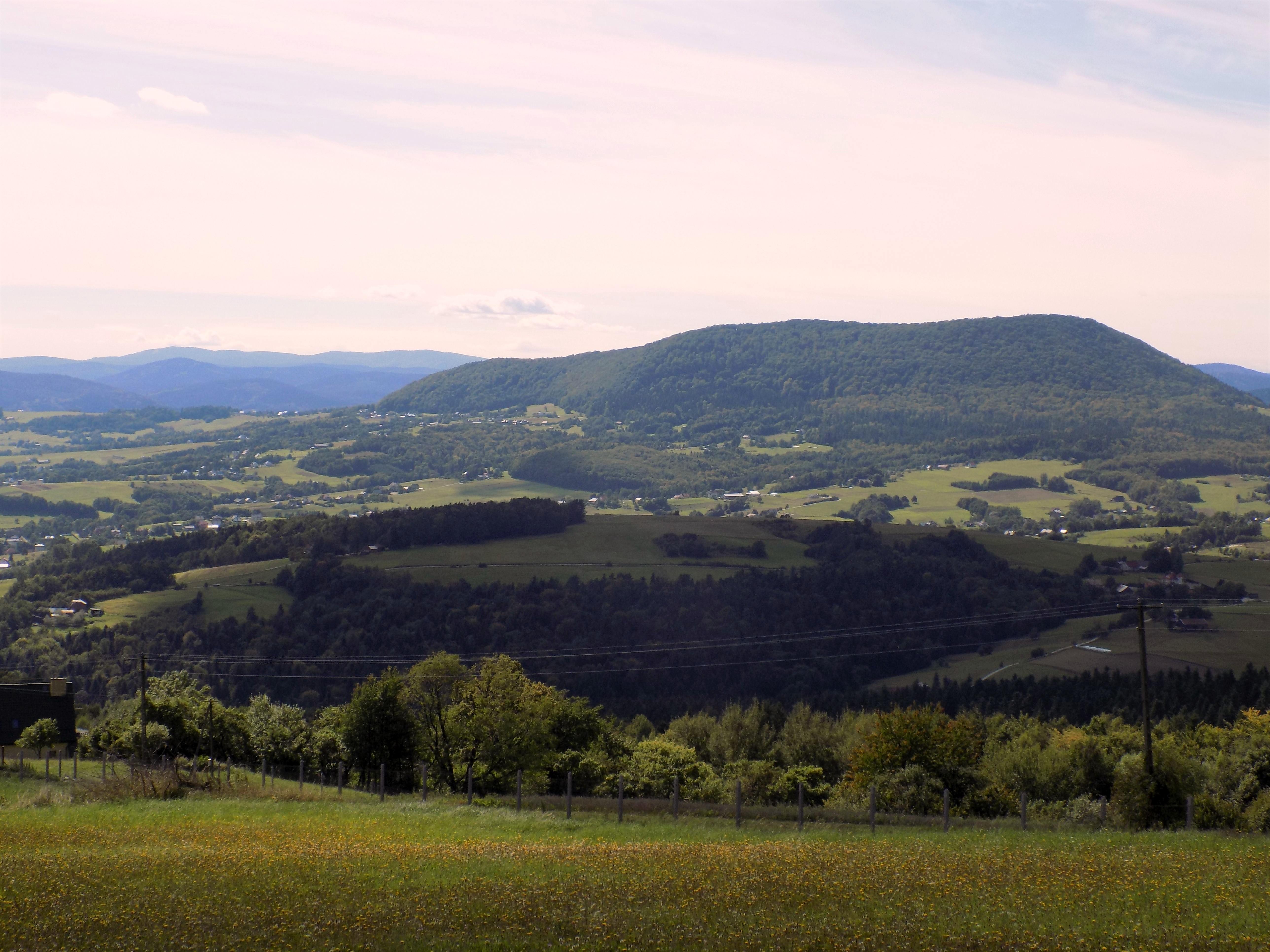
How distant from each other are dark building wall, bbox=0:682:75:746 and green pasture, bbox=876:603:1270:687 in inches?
3031

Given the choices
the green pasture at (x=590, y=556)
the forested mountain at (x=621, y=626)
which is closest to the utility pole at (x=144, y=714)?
the forested mountain at (x=621, y=626)

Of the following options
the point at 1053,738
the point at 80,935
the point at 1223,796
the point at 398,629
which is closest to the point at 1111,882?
the point at 80,935

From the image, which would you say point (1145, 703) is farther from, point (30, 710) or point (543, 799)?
point (30, 710)

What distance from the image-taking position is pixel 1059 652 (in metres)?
107

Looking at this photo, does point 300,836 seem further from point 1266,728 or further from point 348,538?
point 348,538

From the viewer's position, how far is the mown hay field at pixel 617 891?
14008 millimetres

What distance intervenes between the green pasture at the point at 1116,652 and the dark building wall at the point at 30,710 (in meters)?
77.0

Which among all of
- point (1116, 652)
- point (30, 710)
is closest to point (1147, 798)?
point (30, 710)

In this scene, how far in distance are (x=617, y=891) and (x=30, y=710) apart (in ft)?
186

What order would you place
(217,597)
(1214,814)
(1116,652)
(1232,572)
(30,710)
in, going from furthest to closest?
(1232,572) < (217,597) < (1116,652) < (30,710) < (1214,814)

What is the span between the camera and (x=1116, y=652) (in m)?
102

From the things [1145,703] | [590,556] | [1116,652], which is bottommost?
[1116,652]

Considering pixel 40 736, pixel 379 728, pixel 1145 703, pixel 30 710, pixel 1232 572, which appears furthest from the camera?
pixel 1232 572

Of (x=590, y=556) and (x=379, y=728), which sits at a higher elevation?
(x=379, y=728)
